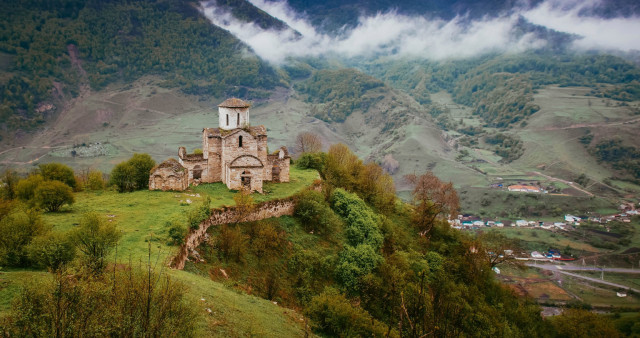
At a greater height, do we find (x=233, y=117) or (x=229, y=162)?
(x=233, y=117)

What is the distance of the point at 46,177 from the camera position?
94.1 ft

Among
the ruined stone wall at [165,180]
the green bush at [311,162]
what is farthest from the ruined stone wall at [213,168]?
the green bush at [311,162]

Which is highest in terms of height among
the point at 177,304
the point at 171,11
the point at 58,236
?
the point at 171,11

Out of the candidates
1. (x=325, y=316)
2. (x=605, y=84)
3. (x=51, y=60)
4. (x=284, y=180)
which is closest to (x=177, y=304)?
(x=325, y=316)

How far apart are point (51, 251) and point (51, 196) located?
446 inches

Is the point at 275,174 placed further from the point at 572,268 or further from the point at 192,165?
the point at 572,268

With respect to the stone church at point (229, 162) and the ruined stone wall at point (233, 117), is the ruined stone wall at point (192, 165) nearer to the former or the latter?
the stone church at point (229, 162)

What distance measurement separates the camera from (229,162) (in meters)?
29.2

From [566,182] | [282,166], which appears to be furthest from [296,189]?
[566,182]

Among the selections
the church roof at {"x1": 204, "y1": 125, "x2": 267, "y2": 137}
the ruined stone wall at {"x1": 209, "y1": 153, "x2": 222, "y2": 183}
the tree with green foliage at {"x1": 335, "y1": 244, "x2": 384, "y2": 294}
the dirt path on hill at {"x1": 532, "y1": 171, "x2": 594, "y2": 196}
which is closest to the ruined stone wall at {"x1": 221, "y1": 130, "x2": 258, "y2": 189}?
the church roof at {"x1": 204, "y1": 125, "x2": 267, "y2": 137}

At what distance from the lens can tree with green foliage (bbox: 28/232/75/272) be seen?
41.9 feet

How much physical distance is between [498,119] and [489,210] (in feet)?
255

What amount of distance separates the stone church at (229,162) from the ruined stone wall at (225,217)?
2.72 m

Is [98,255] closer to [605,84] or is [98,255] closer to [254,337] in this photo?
[254,337]
